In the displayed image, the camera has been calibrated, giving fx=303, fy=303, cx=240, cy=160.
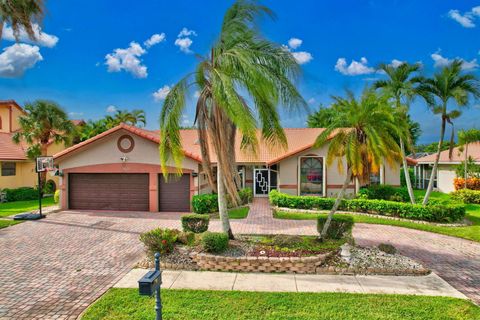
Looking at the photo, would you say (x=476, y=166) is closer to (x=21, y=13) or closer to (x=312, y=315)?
(x=312, y=315)

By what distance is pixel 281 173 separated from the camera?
2170cm

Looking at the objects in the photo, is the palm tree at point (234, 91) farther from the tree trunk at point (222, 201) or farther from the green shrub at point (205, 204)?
the green shrub at point (205, 204)

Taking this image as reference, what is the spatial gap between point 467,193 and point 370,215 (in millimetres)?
10656

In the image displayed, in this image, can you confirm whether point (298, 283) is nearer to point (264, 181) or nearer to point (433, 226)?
→ point (433, 226)

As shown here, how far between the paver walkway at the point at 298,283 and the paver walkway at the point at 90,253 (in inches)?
22.3

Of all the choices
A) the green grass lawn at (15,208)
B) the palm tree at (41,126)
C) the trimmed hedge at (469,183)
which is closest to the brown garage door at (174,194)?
the green grass lawn at (15,208)

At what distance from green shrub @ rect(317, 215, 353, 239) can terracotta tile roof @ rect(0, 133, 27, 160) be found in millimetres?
24752

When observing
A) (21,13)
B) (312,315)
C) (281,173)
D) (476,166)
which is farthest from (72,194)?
(476,166)

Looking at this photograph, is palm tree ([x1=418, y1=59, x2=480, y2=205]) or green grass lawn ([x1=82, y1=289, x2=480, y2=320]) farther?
palm tree ([x1=418, y1=59, x2=480, y2=205])

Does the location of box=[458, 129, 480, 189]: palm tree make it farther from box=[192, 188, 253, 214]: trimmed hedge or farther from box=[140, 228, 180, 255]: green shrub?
box=[140, 228, 180, 255]: green shrub

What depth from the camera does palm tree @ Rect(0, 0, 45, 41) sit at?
14203 millimetres

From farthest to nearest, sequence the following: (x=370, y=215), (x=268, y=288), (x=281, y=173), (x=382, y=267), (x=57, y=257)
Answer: (x=281, y=173)
(x=370, y=215)
(x=57, y=257)
(x=382, y=267)
(x=268, y=288)

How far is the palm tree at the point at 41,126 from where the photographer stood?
23.1 metres

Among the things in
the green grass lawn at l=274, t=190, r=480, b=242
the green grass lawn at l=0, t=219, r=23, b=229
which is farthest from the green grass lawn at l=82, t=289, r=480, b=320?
the green grass lawn at l=0, t=219, r=23, b=229
